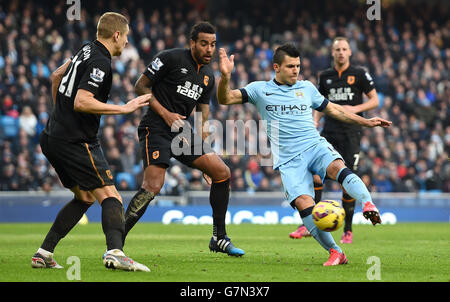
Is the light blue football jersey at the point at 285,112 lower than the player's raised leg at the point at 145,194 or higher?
higher

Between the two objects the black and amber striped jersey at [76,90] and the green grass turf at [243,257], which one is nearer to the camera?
the green grass turf at [243,257]

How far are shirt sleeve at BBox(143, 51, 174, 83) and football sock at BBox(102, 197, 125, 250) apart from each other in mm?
2145

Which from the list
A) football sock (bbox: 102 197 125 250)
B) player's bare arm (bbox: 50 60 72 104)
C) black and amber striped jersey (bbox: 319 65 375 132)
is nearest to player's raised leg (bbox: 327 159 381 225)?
football sock (bbox: 102 197 125 250)

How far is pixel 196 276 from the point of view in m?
6.59

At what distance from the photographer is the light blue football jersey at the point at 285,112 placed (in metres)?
8.27

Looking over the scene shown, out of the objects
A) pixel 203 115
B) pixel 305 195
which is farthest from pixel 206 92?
pixel 305 195

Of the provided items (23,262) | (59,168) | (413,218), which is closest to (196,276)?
(59,168)

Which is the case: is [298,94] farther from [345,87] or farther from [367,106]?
[345,87]

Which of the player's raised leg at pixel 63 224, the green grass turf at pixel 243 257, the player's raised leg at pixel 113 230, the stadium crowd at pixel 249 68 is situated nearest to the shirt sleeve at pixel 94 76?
the player's raised leg at pixel 113 230

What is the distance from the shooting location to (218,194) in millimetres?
9078

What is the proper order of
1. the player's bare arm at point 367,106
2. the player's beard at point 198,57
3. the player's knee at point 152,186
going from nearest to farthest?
1. the player's knee at point 152,186
2. the player's beard at point 198,57
3. the player's bare arm at point 367,106

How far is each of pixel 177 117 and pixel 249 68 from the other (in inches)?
619

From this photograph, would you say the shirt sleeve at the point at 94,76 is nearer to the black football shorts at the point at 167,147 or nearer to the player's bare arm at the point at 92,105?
the player's bare arm at the point at 92,105

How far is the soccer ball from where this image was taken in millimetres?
7285
